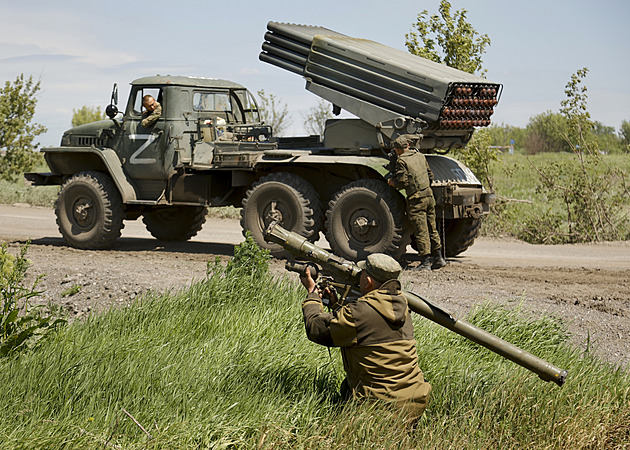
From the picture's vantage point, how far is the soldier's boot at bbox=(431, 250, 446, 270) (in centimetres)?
1153

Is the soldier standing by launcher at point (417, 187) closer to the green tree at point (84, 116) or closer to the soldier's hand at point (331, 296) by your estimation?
the soldier's hand at point (331, 296)

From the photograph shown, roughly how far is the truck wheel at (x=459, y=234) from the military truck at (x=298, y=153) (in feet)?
0.06

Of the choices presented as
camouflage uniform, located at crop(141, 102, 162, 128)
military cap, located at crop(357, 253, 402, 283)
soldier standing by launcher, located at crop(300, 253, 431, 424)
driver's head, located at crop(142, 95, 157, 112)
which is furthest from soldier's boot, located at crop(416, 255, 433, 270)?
military cap, located at crop(357, 253, 402, 283)


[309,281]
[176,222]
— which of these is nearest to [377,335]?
[309,281]

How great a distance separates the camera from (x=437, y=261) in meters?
11.6

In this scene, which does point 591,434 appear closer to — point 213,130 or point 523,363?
point 523,363

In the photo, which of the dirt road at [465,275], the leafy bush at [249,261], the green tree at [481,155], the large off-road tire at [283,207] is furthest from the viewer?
the green tree at [481,155]

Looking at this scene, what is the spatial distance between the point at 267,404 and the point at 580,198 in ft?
37.4

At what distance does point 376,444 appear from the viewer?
539 cm

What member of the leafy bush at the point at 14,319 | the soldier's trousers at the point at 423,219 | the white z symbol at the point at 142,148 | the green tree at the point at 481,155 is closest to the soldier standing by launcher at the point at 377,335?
the leafy bush at the point at 14,319

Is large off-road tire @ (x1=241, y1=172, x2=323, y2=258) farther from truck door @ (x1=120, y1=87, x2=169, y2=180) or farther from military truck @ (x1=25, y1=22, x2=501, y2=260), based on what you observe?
truck door @ (x1=120, y1=87, x2=169, y2=180)

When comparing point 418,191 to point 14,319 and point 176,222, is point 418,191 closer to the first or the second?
point 176,222

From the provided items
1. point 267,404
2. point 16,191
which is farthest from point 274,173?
point 16,191

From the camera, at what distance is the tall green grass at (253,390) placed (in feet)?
17.2
